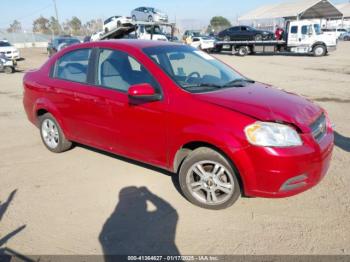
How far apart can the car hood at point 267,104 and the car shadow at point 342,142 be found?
6.36 ft

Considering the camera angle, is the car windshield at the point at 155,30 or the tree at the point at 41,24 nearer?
the car windshield at the point at 155,30

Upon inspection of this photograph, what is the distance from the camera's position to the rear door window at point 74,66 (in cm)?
465

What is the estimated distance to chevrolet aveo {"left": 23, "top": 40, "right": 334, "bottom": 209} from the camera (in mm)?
3270

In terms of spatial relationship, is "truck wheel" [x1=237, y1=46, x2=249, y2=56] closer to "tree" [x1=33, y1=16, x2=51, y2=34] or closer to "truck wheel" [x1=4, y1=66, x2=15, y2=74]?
"truck wheel" [x1=4, y1=66, x2=15, y2=74]

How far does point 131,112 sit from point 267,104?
152cm

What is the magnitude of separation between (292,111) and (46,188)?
299 cm

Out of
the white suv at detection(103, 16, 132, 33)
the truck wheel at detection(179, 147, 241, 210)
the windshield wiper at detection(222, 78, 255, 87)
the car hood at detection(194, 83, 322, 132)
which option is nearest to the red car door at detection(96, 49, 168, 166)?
the truck wheel at detection(179, 147, 241, 210)

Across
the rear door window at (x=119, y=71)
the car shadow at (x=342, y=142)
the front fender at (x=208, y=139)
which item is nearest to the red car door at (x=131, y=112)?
the rear door window at (x=119, y=71)

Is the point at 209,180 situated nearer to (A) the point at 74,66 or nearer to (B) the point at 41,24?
(A) the point at 74,66

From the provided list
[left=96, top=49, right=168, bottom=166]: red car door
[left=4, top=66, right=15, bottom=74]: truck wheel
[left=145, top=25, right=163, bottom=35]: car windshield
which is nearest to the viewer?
[left=96, top=49, right=168, bottom=166]: red car door

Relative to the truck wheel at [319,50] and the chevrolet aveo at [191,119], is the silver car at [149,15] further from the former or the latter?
the chevrolet aveo at [191,119]

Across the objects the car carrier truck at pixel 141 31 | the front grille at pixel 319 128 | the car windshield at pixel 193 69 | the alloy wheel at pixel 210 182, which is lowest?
the alloy wheel at pixel 210 182

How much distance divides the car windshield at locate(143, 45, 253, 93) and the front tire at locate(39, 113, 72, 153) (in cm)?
199

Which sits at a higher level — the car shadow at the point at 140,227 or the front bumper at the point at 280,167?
the front bumper at the point at 280,167
